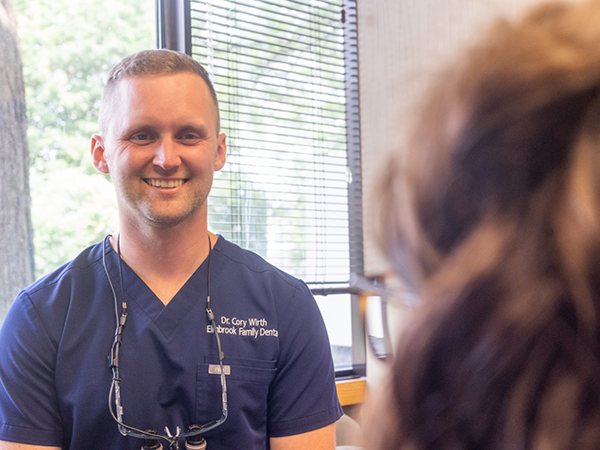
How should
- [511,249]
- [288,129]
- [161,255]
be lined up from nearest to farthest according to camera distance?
[511,249]
[161,255]
[288,129]

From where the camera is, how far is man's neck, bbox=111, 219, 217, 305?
133 cm

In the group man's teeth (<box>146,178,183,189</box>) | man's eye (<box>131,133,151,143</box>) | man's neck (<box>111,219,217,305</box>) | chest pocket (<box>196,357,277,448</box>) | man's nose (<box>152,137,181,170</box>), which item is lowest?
chest pocket (<box>196,357,277,448</box>)

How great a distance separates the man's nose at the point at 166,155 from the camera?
1.27 metres

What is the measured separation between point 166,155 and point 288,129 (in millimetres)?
1171

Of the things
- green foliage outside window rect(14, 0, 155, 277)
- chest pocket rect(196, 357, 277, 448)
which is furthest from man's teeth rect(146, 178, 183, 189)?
green foliage outside window rect(14, 0, 155, 277)

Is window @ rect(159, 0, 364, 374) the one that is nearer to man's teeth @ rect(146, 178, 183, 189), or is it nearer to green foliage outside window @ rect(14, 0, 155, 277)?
green foliage outside window @ rect(14, 0, 155, 277)

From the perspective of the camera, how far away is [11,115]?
5.78ft

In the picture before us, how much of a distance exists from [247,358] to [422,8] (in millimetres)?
894

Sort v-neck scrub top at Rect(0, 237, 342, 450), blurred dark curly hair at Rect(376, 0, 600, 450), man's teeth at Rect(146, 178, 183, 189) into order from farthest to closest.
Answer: man's teeth at Rect(146, 178, 183, 189)
v-neck scrub top at Rect(0, 237, 342, 450)
blurred dark curly hair at Rect(376, 0, 600, 450)

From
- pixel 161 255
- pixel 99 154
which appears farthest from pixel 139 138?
pixel 161 255

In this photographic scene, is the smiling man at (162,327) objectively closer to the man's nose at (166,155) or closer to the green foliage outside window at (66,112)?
the man's nose at (166,155)

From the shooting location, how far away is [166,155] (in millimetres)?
1271

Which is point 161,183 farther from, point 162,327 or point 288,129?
point 288,129

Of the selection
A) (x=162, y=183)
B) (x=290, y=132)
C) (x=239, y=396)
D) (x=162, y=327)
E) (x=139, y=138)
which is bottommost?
(x=239, y=396)
